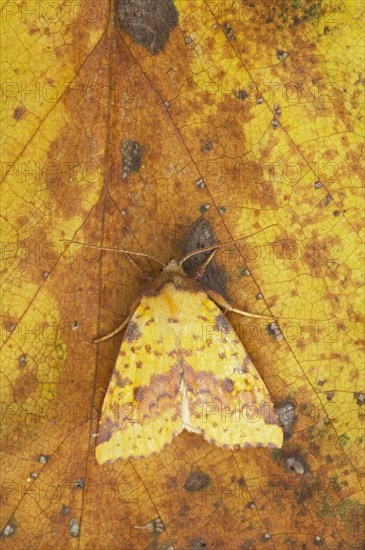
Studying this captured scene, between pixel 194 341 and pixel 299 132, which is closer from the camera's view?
pixel 299 132

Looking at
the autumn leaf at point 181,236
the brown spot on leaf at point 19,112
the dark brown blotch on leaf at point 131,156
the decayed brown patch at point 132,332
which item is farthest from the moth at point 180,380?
the brown spot on leaf at point 19,112

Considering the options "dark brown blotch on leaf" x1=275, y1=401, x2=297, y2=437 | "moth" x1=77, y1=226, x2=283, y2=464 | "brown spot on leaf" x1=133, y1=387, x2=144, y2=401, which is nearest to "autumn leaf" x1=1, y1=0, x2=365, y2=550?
"dark brown blotch on leaf" x1=275, y1=401, x2=297, y2=437

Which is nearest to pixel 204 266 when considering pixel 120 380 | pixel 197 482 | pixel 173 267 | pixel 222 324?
pixel 173 267

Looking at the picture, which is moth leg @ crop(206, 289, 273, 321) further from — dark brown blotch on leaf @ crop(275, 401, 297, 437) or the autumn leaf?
dark brown blotch on leaf @ crop(275, 401, 297, 437)

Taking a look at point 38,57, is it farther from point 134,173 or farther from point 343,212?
point 343,212

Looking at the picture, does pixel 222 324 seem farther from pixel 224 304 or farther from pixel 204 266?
pixel 204 266

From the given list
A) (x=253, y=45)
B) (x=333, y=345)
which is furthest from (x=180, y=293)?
(x=253, y=45)

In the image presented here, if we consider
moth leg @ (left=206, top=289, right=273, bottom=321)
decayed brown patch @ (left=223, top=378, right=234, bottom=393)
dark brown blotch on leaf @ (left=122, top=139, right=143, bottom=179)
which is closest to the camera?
dark brown blotch on leaf @ (left=122, top=139, right=143, bottom=179)
